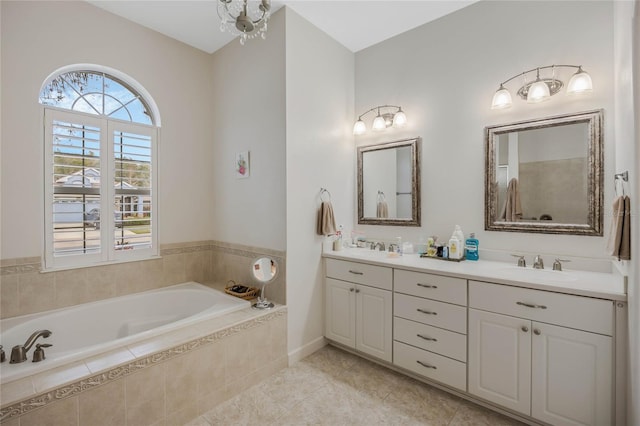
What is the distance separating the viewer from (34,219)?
83.0 inches

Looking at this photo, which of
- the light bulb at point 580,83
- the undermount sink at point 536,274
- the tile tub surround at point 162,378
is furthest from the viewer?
the light bulb at point 580,83

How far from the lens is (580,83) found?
1843 millimetres

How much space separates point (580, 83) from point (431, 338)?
6.48 ft

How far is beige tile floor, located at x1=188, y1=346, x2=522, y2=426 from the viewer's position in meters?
1.82

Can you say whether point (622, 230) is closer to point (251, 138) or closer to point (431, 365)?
point (431, 365)

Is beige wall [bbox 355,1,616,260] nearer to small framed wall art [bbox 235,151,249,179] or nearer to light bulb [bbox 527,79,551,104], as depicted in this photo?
light bulb [bbox 527,79,551,104]

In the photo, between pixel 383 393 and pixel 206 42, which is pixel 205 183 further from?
pixel 383 393

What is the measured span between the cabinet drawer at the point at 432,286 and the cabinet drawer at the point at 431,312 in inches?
1.6

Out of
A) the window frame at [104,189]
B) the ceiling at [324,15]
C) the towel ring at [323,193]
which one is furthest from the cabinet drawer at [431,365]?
the ceiling at [324,15]

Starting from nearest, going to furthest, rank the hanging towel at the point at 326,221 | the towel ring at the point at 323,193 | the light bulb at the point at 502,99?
the light bulb at the point at 502,99 < the hanging towel at the point at 326,221 < the towel ring at the point at 323,193

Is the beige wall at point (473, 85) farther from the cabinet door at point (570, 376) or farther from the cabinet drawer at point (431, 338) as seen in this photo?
the cabinet drawer at point (431, 338)

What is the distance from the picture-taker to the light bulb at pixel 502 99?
2.13m

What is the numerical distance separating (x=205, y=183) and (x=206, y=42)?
1465 millimetres

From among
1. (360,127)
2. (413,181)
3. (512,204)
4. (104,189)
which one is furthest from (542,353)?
(104,189)
